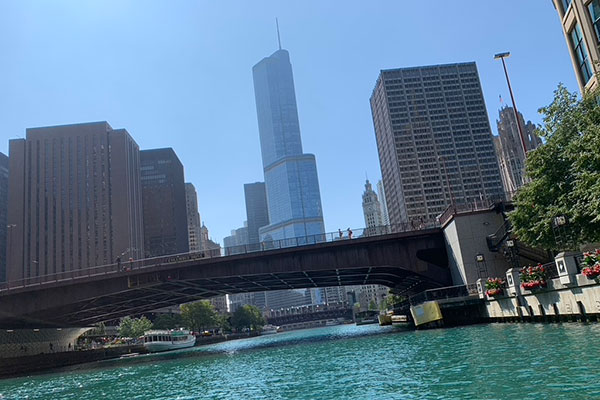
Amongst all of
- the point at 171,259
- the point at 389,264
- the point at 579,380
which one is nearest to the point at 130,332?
the point at 171,259

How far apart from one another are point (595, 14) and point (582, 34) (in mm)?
2484

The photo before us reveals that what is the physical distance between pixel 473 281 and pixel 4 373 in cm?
5667

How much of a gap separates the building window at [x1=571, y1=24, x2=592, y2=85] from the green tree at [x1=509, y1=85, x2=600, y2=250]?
9617mm

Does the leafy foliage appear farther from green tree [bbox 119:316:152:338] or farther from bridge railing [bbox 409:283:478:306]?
green tree [bbox 119:316:152:338]

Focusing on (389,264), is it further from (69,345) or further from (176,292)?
(69,345)

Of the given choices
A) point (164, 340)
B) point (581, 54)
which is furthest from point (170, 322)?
point (581, 54)

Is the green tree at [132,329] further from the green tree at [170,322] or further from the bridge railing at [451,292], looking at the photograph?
the bridge railing at [451,292]

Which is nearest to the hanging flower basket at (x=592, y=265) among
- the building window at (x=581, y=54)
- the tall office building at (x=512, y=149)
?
the building window at (x=581, y=54)

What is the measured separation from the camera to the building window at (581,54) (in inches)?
1734

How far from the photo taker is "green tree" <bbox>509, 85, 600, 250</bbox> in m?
32.3

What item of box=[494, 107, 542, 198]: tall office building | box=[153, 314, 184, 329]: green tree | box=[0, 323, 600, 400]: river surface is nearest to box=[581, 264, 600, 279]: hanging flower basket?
box=[0, 323, 600, 400]: river surface

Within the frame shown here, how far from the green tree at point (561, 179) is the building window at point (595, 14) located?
26.0 ft

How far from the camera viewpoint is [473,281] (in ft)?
163

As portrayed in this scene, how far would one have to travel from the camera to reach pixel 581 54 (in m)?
45.4
